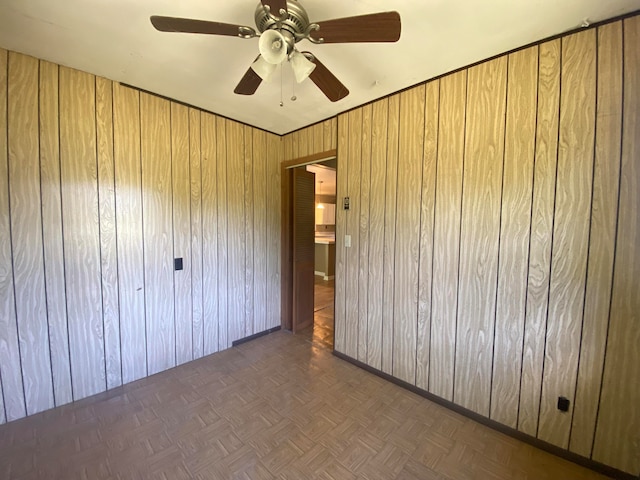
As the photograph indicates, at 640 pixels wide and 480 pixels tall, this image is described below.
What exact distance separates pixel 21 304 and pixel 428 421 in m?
3.00

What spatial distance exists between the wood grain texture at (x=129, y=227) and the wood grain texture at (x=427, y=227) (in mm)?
2433

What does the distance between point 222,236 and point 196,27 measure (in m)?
1.98

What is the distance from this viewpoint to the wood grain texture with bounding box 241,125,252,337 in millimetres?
2977

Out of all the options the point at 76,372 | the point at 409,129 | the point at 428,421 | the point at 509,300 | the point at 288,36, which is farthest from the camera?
the point at 409,129

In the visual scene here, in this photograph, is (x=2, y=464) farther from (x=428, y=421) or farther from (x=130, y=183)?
(x=428, y=421)

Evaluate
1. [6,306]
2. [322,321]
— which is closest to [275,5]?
[6,306]

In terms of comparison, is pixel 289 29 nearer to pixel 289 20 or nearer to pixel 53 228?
pixel 289 20

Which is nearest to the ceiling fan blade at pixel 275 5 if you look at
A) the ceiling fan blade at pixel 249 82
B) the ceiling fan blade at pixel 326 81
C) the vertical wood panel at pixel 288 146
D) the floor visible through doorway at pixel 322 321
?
the ceiling fan blade at pixel 326 81

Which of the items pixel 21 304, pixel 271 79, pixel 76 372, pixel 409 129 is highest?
pixel 271 79

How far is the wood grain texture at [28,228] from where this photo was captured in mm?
1725

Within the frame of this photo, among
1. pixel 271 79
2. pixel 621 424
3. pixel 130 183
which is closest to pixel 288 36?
pixel 271 79

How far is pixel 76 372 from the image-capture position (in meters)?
→ 2.00

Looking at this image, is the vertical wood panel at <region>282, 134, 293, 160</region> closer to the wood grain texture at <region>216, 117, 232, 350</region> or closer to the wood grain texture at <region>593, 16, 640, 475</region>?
the wood grain texture at <region>216, 117, 232, 350</region>

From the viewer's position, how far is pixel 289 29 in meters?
1.25
